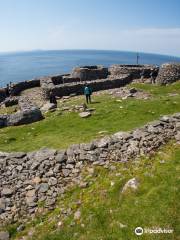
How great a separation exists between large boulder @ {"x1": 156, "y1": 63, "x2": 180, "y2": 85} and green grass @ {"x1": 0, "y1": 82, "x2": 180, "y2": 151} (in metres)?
12.4

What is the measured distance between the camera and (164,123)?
1759cm

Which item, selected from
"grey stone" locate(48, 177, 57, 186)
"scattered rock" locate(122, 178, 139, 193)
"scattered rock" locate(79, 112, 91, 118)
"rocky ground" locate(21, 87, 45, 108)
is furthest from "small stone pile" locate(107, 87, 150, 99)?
"scattered rock" locate(122, 178, 139, 193)

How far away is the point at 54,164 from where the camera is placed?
15883 millimetres

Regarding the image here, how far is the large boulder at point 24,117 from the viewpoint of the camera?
27.3 metres

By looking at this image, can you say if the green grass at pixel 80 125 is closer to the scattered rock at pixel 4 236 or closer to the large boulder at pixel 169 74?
the scattered rock at pixel 4 236

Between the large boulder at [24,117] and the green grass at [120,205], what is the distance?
44.6 feet

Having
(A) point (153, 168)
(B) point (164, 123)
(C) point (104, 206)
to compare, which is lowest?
(C) point (104, 206)

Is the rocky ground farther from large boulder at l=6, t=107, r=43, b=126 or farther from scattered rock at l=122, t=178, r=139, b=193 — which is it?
scattered rock at l=122, t=178, r=139, b=193

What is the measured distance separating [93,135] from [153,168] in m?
6.65

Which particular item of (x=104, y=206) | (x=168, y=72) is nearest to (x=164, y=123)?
(x=104, y=206)

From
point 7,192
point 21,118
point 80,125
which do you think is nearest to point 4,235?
point 7,192

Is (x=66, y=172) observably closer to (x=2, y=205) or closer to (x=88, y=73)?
(x=2, y=205)

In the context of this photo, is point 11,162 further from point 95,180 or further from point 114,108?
point 114,108

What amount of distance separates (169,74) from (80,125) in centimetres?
2167
